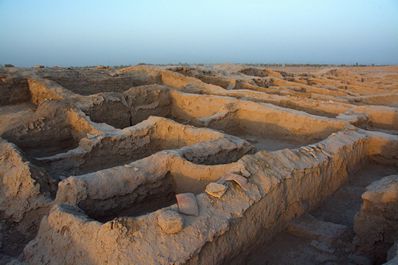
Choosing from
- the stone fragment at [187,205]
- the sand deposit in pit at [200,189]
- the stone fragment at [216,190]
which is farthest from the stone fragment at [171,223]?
the stone fragment at [216,190]

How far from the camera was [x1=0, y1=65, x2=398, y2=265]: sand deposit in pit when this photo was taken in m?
2.97

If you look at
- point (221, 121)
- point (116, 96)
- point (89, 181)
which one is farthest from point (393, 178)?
point (116, 96)

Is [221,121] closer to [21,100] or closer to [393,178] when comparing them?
[393,178]

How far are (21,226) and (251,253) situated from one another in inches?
113

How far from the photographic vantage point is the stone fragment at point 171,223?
9.32 feet

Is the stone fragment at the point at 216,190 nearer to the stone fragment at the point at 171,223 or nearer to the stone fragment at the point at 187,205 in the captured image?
the stone fragment at the point at 187,205

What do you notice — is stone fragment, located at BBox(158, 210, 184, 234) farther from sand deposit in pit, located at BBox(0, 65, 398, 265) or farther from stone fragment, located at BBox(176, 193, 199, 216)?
stone fragment, located at BBox(176, 193, 199, 216)

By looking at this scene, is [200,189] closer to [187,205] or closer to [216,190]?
[216,190]

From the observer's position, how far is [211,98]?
892 cm

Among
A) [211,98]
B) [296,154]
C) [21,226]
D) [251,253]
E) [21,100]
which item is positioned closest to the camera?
[251,253]

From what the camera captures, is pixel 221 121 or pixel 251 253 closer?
pixel 251 253

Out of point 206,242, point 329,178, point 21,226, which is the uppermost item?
point 206,242

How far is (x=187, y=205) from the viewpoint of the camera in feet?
10.2

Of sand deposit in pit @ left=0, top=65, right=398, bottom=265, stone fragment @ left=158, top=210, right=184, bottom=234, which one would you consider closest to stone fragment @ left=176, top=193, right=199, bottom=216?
sand deposit in pit @ left=0, top=65, right=398, bottom=265
